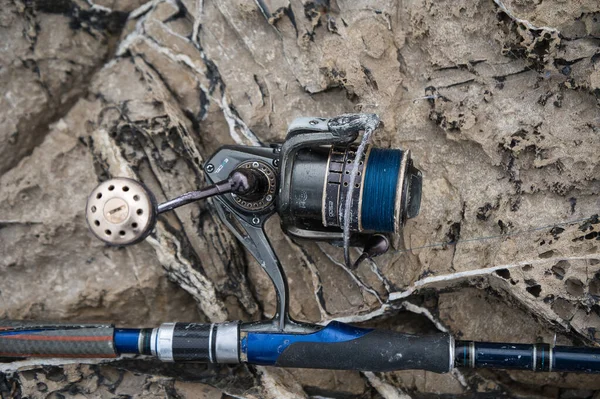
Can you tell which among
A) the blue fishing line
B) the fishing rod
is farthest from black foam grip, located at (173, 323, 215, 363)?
the blue fishing line

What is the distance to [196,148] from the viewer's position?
2875mm

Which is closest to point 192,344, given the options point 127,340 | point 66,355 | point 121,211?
point 127,340

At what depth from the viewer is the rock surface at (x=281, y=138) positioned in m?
2.51

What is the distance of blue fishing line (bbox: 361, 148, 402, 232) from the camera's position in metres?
2.36

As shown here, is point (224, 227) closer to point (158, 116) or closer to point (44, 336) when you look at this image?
point (158, 116)

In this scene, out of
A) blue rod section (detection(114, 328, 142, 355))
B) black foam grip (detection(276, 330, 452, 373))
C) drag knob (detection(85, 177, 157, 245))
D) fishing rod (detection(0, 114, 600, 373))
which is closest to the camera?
drag knob (detection(85, 177, 157, 245))

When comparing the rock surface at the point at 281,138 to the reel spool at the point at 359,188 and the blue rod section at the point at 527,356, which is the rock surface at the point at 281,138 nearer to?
the blue rod section at the point at 527,356

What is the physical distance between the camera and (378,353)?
2.52 m

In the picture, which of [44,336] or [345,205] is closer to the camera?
[345,205]

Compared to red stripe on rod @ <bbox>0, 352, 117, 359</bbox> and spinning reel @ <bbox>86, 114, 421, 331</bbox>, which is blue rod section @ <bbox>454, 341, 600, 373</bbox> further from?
red stripe on rod @ <bbox>0, 352, 117, 359</bbox>

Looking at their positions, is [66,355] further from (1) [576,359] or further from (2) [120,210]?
(1) [576,359]

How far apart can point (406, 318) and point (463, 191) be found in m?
0.69

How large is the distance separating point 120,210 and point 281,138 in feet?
3.06

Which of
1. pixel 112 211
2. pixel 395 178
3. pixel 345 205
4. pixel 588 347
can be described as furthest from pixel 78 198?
pixel 588 347
